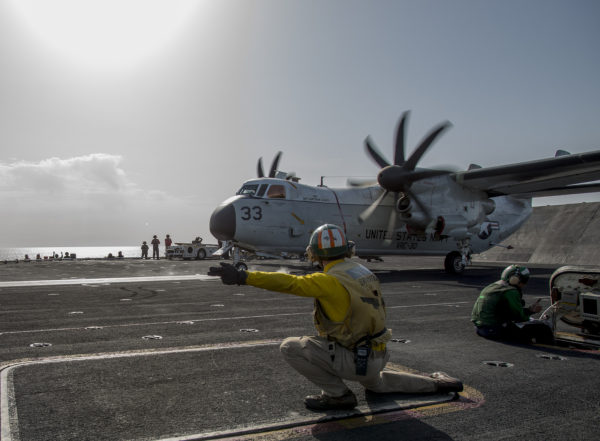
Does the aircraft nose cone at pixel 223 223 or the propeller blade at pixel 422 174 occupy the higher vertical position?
the propeller blade at pixel 422 174

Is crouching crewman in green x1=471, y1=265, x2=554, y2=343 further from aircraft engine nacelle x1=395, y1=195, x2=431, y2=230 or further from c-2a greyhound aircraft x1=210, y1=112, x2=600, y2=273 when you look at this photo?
aircraft engine nacelle x1=395, y1=195, x2=431, y2=230

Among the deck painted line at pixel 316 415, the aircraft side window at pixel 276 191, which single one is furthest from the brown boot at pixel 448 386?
the aircraft side window at pixel 276 191

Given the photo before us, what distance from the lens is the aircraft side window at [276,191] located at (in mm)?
20812

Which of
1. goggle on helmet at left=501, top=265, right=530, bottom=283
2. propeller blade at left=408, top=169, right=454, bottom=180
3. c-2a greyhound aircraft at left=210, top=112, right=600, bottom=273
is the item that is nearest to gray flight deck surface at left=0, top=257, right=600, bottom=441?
goggle on helmet at left=501, top=265, right=530, bottom=283

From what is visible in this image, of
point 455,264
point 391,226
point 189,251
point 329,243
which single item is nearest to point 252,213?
point 391,226

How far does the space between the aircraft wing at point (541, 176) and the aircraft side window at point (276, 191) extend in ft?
28.4

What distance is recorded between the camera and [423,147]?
21.4 metres

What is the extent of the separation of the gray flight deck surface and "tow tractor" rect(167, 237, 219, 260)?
108ft

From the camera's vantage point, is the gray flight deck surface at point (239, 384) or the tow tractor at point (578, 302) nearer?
the gray flight deck surface at point (239, 384)

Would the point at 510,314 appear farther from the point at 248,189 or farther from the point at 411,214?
the point at 248,189

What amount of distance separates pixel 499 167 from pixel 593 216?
21.3 meters

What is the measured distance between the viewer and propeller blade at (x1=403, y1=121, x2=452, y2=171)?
21364 millimetres

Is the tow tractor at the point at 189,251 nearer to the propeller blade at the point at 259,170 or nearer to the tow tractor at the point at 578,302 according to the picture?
the propeller blade at the point at 259,170

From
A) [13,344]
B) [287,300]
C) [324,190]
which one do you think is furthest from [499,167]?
[13,344]
